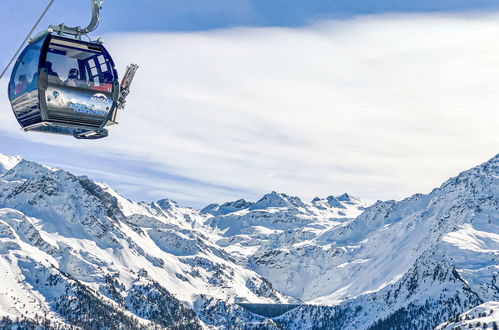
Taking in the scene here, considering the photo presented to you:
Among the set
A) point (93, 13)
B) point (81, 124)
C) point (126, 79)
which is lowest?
point (81, 124)

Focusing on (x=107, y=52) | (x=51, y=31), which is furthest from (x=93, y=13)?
(x=107, y=52)

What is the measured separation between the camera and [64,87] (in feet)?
163

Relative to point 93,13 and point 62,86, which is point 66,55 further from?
point 93,13

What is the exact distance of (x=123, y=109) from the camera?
2127 inches

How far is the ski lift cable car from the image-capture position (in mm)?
48312

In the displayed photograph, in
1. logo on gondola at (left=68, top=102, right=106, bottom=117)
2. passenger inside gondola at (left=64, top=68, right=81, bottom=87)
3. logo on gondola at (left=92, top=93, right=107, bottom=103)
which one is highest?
passenger inside gondola at (left=64, top=68, right=81, bottom=87)

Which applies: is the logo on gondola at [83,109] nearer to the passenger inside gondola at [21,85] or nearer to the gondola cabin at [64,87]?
the gondola cabin at [64,87]

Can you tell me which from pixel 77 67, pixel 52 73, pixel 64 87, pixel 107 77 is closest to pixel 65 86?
pixel 64 87

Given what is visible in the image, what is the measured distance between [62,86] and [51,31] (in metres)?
4.06

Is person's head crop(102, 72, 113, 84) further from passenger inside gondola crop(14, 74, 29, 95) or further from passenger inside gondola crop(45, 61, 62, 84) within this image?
passenger inside gondola crop(14, 74, 29, 95)

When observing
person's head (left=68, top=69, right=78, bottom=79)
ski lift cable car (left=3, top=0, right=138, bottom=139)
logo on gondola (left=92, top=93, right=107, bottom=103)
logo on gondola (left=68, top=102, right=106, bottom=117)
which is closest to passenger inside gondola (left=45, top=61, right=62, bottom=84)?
ski lift cable car (left=3, top=0, right=138, bottom=139)

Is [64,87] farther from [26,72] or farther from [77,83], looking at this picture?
[26,72]

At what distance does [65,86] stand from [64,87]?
13 centimetres

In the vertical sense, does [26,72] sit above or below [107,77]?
below
